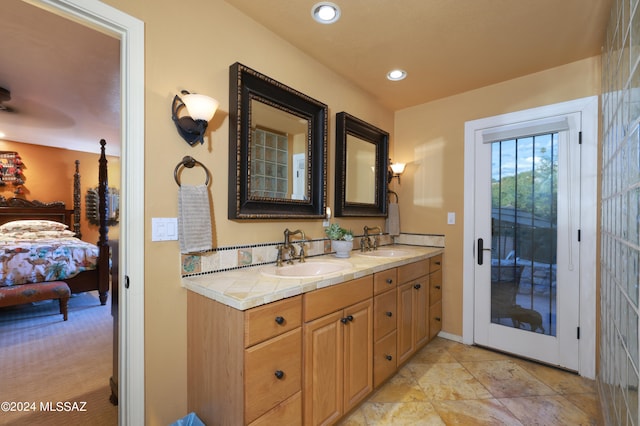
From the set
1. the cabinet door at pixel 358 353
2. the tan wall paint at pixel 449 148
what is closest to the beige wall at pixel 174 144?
the cabinet door at pixel 358 353

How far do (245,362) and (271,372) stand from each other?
0.16 metres

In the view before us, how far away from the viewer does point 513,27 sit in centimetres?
187

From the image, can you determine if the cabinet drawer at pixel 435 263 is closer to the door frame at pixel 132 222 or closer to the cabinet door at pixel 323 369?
the cabinet door at pixel 323 369

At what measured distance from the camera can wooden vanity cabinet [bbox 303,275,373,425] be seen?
4.76 feet

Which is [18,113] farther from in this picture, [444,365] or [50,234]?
[444,365]

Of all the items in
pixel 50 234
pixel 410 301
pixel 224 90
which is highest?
pixel 224 90

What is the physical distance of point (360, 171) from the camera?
9.12 feet

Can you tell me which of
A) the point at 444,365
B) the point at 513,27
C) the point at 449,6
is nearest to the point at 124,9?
the point at 449,6

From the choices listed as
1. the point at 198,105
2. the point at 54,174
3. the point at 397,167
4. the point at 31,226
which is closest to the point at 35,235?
the point at 31,226

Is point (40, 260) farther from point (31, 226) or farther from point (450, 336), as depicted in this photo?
point (450, 336)

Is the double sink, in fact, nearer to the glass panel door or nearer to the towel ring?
the towel ring

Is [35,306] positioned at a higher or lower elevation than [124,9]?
lower

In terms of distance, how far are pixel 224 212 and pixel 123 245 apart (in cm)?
53

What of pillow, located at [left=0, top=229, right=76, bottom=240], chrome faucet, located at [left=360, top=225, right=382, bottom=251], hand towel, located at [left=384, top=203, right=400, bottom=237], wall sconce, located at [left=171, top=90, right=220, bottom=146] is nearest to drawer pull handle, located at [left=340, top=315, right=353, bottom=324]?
chrome faucet, located at [left=360, top=225, right=382, bottom=251]
